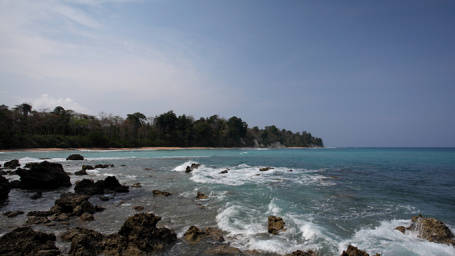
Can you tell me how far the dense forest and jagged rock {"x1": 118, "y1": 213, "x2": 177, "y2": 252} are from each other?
6040cm

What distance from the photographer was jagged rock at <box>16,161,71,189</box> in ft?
43.8

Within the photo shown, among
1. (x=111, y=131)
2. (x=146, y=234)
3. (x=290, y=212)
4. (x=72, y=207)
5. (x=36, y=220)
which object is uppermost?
(x=111, y=131)

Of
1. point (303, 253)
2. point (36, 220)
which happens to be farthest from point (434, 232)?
point (36, 220)

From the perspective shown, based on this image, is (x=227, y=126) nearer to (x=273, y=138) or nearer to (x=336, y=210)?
(x=273, y=138)

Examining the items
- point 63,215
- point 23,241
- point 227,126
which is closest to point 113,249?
point 23,241

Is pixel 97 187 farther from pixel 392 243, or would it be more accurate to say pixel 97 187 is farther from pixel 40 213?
pixel 392 243

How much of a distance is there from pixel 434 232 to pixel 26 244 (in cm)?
1105

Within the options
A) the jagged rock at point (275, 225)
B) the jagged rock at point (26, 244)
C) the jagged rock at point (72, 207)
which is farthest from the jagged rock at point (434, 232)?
the jagged rock at point (72, 207)

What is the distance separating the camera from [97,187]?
12492 millimetres

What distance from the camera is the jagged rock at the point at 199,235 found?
6.60 metres

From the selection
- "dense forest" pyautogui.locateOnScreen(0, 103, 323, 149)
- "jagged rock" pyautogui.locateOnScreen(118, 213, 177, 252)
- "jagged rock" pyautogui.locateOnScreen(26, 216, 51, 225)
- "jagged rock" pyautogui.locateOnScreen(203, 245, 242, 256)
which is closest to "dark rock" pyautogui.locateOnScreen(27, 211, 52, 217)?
"jagged rock" pyautogui.locateOnScreen(26, 216, 51, 225)

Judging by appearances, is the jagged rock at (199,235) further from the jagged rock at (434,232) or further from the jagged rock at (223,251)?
the jagged rock at (434,232)

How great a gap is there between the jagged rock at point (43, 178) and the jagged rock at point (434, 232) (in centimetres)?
1753

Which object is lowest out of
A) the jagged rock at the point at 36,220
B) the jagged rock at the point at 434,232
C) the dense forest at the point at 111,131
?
the jagged rock at the point at 36,220
